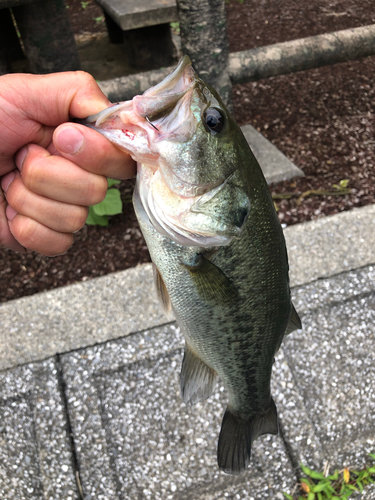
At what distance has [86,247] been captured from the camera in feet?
10.7

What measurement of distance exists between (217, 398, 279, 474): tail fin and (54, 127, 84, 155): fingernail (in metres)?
1.17

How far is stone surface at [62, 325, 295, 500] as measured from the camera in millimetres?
2156

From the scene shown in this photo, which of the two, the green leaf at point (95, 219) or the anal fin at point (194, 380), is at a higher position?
the anal fin at point (194, 380)

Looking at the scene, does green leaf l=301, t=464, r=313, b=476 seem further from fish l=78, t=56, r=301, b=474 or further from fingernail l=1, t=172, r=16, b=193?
fingernail l=1, t=172, r=16, b=193

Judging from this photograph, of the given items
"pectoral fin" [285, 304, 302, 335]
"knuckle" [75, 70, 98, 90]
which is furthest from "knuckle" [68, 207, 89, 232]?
"pectoral fin" [285, 304, 302, 335]

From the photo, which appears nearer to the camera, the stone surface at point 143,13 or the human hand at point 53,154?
the human hand at point 53,154

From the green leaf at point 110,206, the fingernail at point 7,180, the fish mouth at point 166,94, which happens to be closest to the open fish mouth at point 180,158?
the fish mouth at point 166,94

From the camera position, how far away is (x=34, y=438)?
7.48 feet

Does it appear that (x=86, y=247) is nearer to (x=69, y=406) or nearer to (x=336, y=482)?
(x=69, y=406)

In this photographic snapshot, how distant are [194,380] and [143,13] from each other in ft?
11.4

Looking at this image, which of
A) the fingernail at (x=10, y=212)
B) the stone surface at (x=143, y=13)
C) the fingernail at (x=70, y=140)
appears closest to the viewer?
the fingernail at (x=70, y=140)

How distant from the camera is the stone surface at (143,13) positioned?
3.93 metres

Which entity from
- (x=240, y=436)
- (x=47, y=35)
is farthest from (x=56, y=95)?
(x=47, y=35)

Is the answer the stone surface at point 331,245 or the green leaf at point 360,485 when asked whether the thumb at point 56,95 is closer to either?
the stone surface at point 331,245
